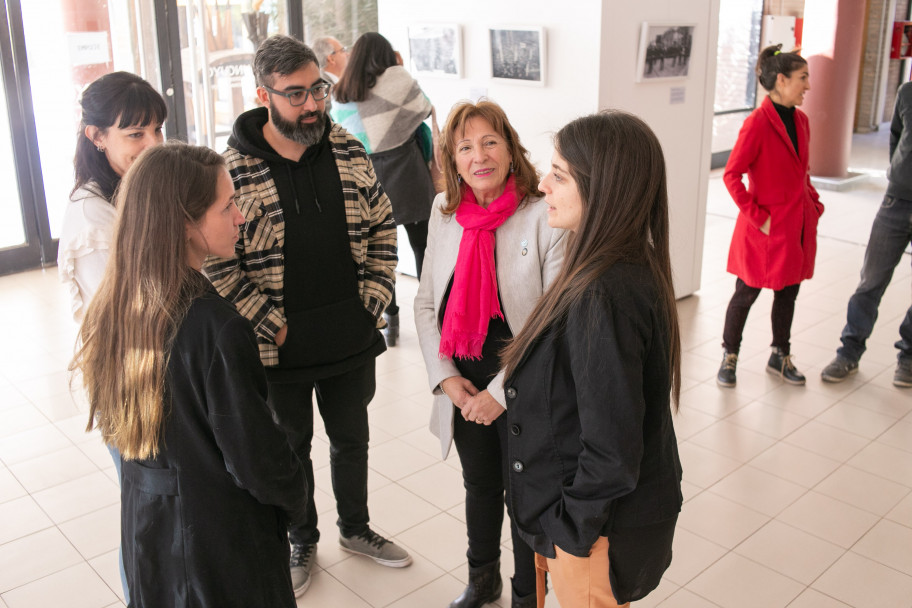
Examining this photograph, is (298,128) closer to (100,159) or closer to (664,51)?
(100,159)

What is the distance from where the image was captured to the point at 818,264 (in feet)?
22.2

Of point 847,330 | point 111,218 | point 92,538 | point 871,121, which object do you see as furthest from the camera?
point 871,121

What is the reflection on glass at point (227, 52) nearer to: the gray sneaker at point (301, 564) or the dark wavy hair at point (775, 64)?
the dark wavy hair at point (775, 64)

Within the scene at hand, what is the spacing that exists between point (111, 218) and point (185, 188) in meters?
0.62

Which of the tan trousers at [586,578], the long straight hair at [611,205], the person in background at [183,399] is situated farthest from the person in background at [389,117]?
the tan trousers at [586,578]

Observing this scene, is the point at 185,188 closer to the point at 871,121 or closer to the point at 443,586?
the point at 443,586

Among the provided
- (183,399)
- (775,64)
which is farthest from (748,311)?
(183,399)

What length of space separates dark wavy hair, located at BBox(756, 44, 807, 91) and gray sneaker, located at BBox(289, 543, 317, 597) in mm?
3065

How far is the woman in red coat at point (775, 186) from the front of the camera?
4137 millimetres

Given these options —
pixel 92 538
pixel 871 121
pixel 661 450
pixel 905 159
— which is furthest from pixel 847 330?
pixel 871 121

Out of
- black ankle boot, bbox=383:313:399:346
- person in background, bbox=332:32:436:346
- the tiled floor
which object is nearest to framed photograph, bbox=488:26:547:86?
person in background, bbox=332:32:436:346

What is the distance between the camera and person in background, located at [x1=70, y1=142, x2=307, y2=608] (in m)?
1.69

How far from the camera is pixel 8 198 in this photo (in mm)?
6656

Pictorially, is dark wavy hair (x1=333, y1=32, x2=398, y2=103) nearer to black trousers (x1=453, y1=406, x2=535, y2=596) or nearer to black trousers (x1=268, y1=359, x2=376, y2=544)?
black trousers (x1=268, y1=359, x2=376, y2=544)
